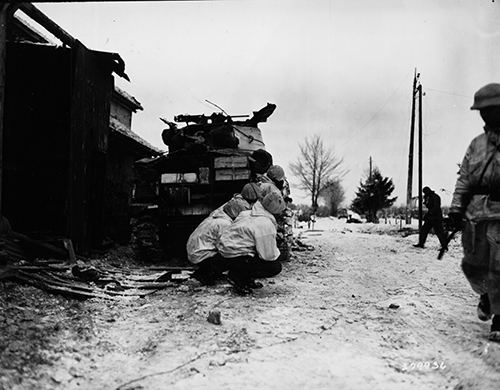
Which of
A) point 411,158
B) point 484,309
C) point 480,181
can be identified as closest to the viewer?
point 480,181

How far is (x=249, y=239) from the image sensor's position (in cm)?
534

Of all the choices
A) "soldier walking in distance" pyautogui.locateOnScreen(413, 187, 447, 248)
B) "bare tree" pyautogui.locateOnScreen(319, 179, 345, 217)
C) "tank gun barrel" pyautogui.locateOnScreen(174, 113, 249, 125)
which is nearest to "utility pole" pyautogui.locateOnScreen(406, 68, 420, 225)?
"soldier walking in distance" pyautogui.locateOnScreen(413, 187, 447, 248)

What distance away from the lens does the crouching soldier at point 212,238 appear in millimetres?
5652

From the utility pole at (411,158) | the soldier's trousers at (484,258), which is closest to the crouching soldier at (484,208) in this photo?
the soldier's trousers at (484,258)

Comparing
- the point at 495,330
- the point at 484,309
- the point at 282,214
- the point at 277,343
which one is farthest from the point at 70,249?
the point at 495,330

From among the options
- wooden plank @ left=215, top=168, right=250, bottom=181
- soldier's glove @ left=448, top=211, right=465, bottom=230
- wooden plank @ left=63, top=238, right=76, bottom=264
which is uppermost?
wooden plank @ left=215, top=168, right=250, bottom=181

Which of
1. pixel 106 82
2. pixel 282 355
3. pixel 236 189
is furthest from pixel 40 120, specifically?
pixel 282 355

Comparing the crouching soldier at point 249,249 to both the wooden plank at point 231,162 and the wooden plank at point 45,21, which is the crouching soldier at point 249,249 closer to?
the wooden plank at point 231,162

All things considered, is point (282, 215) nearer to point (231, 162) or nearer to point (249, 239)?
point (231, 162)

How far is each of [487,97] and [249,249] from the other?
2818 millimetres

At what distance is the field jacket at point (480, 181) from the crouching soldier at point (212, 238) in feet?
8.31

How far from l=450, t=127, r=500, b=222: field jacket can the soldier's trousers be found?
0.10 m

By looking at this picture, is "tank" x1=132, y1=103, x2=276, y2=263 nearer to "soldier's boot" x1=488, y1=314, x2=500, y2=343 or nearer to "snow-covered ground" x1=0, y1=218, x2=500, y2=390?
"snow-covered ground" x1=0, y1=218, x2=500, y2=390

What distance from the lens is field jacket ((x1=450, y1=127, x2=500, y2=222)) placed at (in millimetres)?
3941
